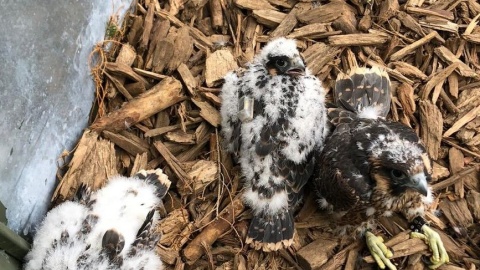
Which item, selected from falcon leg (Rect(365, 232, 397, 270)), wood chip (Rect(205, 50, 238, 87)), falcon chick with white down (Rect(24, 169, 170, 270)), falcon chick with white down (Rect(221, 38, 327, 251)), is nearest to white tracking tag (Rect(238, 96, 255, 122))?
falcon chick with white down (Rect(221, 38, 327, 251))

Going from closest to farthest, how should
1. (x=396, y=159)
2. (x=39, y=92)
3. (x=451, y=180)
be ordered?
(x=39, y=92) < (x=396, y=159) < (x=451, y=180)

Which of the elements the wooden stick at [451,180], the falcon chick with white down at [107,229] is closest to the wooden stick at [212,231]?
the falcon chick with white down at [107,229]

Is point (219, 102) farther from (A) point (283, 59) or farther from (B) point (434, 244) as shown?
(B) point (434, 244)

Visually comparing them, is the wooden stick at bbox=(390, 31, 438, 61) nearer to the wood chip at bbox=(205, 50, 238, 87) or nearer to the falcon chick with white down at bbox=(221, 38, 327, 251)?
the falcon chick with white down at bbox=(221, 38, 327, 251)

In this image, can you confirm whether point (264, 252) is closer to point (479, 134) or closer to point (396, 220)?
point (396, 220)

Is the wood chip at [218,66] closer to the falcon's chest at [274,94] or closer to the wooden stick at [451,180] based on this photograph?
the falcon's chest at [274,94]

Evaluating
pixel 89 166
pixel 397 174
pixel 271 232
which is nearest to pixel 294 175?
pixel 271 232

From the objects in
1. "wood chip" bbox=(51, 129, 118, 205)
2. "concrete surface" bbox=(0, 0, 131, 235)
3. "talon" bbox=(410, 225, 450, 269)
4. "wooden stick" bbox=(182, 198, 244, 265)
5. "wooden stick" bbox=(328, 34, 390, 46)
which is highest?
"concrete surface" bbox=(0, 0, 131, 235)
